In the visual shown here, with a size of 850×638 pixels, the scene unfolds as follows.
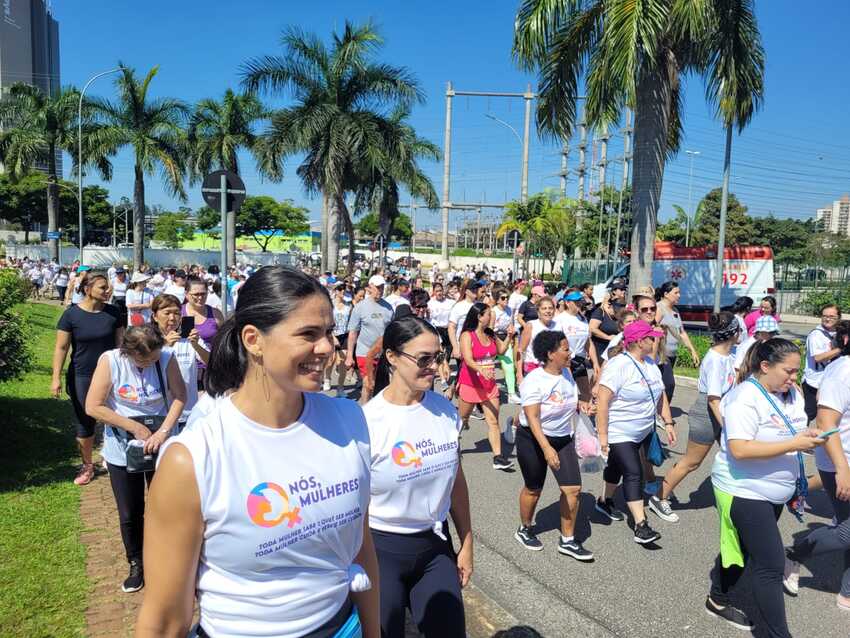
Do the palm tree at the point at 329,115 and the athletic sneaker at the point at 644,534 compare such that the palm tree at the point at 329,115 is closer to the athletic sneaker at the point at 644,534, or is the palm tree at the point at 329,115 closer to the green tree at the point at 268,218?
the athletic sneaker at the point at 644,534

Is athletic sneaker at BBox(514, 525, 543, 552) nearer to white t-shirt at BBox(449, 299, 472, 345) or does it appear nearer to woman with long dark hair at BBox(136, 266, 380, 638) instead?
woman with long dark hair at BBox(136, 266, 380, 638)

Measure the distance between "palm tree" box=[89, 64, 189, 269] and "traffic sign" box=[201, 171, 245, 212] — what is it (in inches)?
985

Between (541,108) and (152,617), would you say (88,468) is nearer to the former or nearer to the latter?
(152,617)

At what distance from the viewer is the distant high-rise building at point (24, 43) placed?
331 ft

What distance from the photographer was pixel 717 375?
229 inches

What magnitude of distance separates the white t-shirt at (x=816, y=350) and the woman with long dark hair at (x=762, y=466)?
393 centimetres

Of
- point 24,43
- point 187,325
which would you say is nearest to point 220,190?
point 187,325

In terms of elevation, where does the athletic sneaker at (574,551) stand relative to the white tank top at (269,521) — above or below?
below

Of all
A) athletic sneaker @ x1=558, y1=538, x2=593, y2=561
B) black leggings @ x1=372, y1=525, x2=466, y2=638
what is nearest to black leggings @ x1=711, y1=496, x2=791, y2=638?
athletic sneaker @ x1=558, y1=538, x2=593, y2=561

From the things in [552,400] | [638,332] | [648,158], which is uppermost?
[648,158]

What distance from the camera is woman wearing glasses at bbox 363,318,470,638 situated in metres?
2.81

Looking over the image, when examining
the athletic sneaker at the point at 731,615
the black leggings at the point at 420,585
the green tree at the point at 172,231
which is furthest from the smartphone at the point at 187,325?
the green tree at the point at 172,231

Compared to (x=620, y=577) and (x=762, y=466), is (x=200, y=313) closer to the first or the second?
(x=620, y=577)

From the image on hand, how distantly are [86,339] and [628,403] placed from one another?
14.9ft
